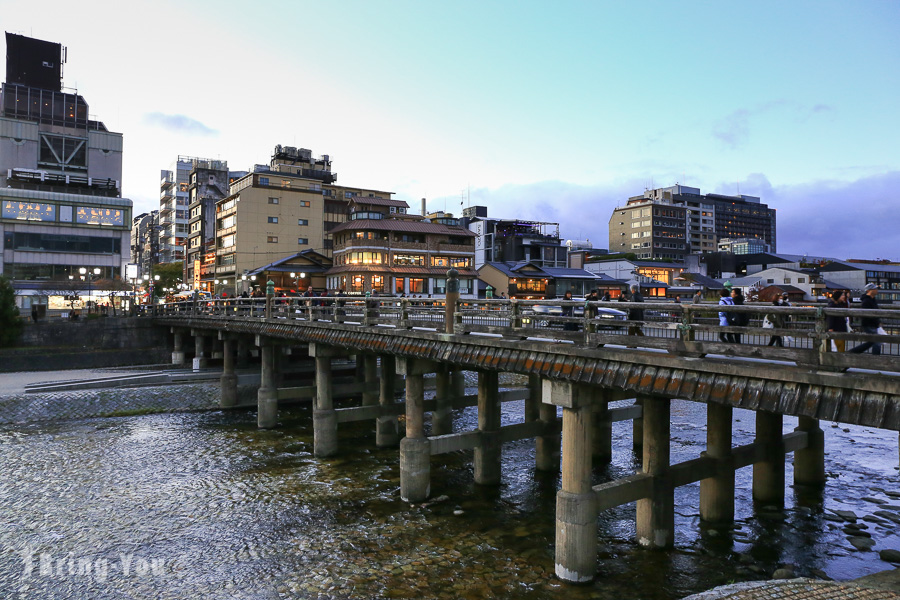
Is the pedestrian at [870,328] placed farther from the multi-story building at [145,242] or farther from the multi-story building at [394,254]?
the multi-story building at [145,242]

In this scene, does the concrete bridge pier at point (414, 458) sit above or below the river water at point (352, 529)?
above

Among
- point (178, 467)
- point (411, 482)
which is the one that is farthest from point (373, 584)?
point (178, 467)

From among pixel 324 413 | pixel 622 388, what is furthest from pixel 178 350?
pixel 622 388

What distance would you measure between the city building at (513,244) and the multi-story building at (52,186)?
45.5 meters

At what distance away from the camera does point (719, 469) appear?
541 inches

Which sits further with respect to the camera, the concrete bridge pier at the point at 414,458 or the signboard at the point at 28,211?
the signboard at the point at 28,211

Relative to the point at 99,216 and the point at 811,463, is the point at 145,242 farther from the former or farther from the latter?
the point at 811,463

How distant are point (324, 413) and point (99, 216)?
5680 cm

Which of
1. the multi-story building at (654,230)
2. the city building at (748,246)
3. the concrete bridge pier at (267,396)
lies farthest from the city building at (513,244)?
the city building at (748,246)

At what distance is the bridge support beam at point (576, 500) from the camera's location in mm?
11062

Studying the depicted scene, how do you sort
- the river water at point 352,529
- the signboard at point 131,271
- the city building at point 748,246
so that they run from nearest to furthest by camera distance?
1. the river water at point 352,529
2. the signboard at point 131,271
3. the city building at point 748,246

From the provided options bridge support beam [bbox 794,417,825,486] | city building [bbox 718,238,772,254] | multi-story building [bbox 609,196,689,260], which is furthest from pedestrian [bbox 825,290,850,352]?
city building [bbox 718,238,772,254]

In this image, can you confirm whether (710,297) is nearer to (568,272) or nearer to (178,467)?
(568,272)

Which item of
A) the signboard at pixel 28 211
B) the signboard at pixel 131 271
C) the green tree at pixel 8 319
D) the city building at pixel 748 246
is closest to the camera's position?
the green tree at pixel 8 319
